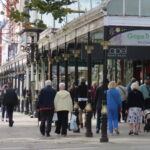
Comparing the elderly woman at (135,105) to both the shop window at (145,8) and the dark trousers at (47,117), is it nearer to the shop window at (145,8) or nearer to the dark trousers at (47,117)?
the shop window at (145,8)

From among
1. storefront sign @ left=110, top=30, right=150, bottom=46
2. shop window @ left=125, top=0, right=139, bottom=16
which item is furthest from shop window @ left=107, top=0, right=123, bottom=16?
storefront sign @ left=110, top=30, right=150, bottom=46

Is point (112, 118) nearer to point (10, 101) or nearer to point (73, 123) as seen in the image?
point (73, 123)

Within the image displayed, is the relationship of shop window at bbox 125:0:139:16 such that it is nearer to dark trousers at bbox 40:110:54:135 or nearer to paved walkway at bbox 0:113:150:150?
paved walkway at bbox 0:113:150:150

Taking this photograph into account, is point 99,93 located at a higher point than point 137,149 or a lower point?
higher

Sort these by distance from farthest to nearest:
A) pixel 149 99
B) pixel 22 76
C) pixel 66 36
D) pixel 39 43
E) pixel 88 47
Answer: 1. pixel 22 76
2. pixel 39 43
3. pixel 66 36
4. pixel 149 99
5. pixel 88 47

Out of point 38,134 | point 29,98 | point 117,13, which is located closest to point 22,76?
point 29,98

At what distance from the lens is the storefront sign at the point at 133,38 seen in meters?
17.7

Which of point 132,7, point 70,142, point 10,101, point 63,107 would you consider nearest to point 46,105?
point 63,107

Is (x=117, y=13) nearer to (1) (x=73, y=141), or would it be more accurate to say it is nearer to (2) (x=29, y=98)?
(1) (x=73, y=141)

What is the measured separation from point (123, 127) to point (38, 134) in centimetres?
402

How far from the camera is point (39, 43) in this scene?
29.2 metres

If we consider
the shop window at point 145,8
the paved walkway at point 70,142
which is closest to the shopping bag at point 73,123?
the paved walkway at point 70,142

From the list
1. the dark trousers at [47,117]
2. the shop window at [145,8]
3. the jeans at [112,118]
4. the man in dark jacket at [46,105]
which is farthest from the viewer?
the jeans at [112,118]

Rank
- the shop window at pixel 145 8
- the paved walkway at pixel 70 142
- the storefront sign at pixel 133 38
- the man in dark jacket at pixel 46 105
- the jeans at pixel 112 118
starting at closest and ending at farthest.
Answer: the paved walkway at pixel 70 142
the shop window at pixel 145 8
the man in dark jacket at pixel 46 105
the jeans at pixel 112 118
the storefront sign at pixel 133 38
